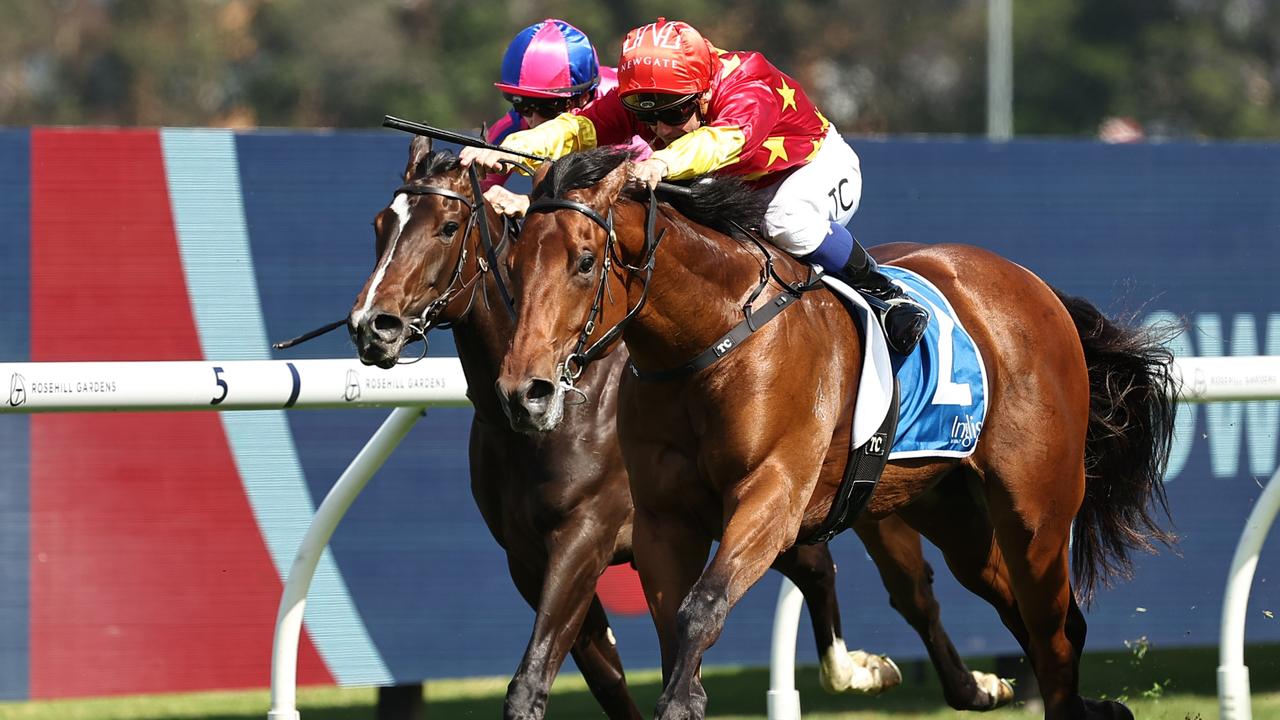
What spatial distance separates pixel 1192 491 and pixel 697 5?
1230cm

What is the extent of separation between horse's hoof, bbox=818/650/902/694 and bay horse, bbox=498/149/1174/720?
395mm

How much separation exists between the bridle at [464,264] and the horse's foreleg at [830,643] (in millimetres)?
1185

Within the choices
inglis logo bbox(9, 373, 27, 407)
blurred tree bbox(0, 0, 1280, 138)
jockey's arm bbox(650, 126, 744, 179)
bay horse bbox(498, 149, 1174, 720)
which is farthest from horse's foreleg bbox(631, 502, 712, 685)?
blurred tree bbox(0, 0, 1280, 138)

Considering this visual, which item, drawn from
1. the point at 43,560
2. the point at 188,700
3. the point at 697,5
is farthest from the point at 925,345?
the point at 697,5

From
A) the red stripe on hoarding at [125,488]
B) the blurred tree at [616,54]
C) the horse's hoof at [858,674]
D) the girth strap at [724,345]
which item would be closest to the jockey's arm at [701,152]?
the girth strap at [724,345]

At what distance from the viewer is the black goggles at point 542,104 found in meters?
4.43

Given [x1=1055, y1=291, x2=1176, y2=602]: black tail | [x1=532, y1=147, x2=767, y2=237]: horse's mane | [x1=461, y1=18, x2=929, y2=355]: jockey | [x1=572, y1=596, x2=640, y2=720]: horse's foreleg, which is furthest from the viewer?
[x1=1055, y1=291, x2=1176, y2=602]: black tail

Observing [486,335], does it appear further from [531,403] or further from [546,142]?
[531,403]

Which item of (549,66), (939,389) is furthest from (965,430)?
(549,66)

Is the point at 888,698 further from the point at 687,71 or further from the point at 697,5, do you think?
the point at 697,5

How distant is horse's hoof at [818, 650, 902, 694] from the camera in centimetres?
478

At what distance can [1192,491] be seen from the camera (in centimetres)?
585

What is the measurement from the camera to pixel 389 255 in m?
4.04

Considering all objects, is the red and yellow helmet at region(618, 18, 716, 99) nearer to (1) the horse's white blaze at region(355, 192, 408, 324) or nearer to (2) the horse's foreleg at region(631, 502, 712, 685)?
(1) the horse's white blaze at region(355, 192, 408, 324)
